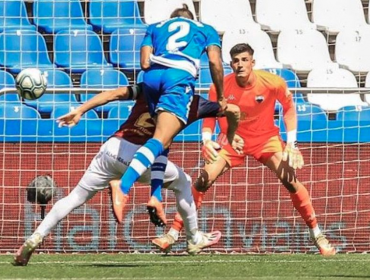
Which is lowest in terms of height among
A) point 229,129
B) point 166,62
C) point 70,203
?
point 70,203

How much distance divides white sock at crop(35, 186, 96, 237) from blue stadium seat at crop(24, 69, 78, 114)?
422cm

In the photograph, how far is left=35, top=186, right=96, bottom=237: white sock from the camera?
25.0 feet

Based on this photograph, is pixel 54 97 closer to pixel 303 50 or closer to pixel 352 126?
pixel 303 50

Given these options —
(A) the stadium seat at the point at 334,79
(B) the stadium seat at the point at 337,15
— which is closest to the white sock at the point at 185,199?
(A) the stadium seat at the point at 334,79

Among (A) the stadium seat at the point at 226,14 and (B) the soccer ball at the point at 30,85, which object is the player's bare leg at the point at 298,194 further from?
(A) the stadium seat at the point at 226,14

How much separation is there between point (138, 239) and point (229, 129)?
309cm

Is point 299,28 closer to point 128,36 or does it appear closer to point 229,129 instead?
point 128,36

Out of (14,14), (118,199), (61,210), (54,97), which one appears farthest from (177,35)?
(14,14)

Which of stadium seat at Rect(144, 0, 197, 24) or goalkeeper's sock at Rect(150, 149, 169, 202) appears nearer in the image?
goalkeeper's sock at Rect(150, 149, 169, 202)

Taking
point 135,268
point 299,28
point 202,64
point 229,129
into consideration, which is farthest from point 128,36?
point 135,268

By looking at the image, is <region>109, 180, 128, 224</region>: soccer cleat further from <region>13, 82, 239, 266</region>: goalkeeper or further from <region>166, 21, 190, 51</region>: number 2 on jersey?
<region>166, 21, 190, 51</region>: number 2 on jersey

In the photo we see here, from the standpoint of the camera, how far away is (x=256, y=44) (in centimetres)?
1363

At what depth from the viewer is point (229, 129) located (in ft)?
26.9

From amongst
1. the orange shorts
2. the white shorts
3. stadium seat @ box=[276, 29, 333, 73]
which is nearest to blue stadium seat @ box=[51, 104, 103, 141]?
the orange shorts
